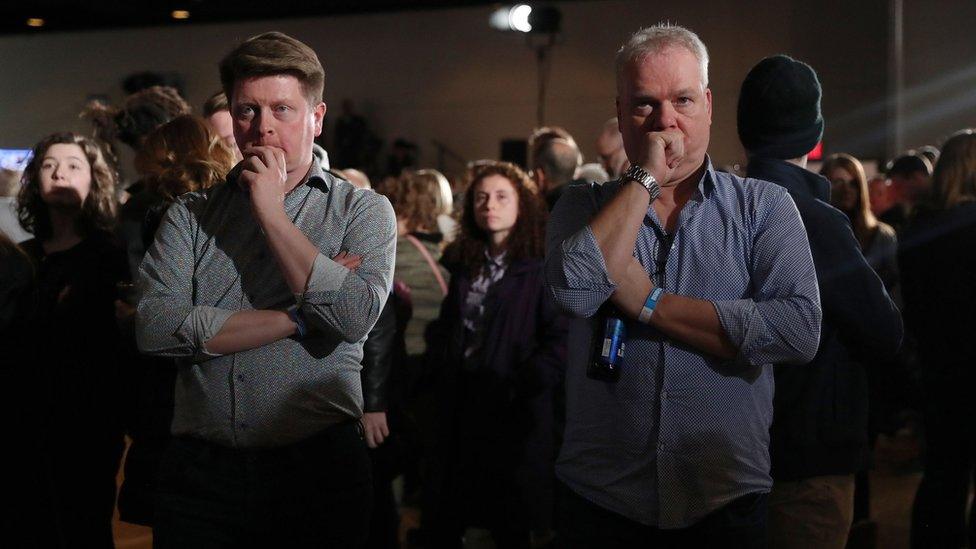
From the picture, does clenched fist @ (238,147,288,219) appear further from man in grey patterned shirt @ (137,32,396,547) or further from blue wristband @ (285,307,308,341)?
blue wristband @ (285,307,308,341)

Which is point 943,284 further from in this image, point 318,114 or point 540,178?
point 318,114

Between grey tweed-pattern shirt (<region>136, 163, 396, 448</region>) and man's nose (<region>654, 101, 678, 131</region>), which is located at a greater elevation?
man's nose (<region>654, 101, 678, 131</region>)

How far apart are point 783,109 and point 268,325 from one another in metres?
1.21

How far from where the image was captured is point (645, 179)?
163 cm

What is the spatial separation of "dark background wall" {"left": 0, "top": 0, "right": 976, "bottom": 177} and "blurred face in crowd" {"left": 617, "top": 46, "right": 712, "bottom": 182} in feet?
31.4

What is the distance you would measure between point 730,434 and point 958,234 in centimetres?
210

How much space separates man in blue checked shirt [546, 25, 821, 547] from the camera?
1.62 m

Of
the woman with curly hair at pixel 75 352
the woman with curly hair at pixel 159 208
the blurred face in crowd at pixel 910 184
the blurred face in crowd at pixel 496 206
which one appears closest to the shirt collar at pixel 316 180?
the woman with curly hair at pixel 159 208

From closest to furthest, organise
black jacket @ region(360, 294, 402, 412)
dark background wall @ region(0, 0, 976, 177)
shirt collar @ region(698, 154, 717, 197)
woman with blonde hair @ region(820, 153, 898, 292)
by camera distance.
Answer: shirt collar @ region(698, 154, 717, 197)
black jacket @ region(360, 294, 402, 412)
woman with blonde hair @ region(820, 153, 898, 292)
dark background wall @ region(0, 0, 976, 177)

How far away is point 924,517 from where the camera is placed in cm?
341

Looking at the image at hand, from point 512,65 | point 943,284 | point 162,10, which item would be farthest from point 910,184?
point 162,10

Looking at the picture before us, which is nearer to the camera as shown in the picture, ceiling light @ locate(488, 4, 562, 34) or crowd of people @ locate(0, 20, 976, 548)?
crowd of people @ locate(0, 20, 976, 548)

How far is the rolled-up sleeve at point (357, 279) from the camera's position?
1766 millimetres

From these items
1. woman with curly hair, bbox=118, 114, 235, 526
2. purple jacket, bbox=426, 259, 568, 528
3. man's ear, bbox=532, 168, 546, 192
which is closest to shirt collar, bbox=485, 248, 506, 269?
purple jacket, bbox=426, 259, 568, 528
